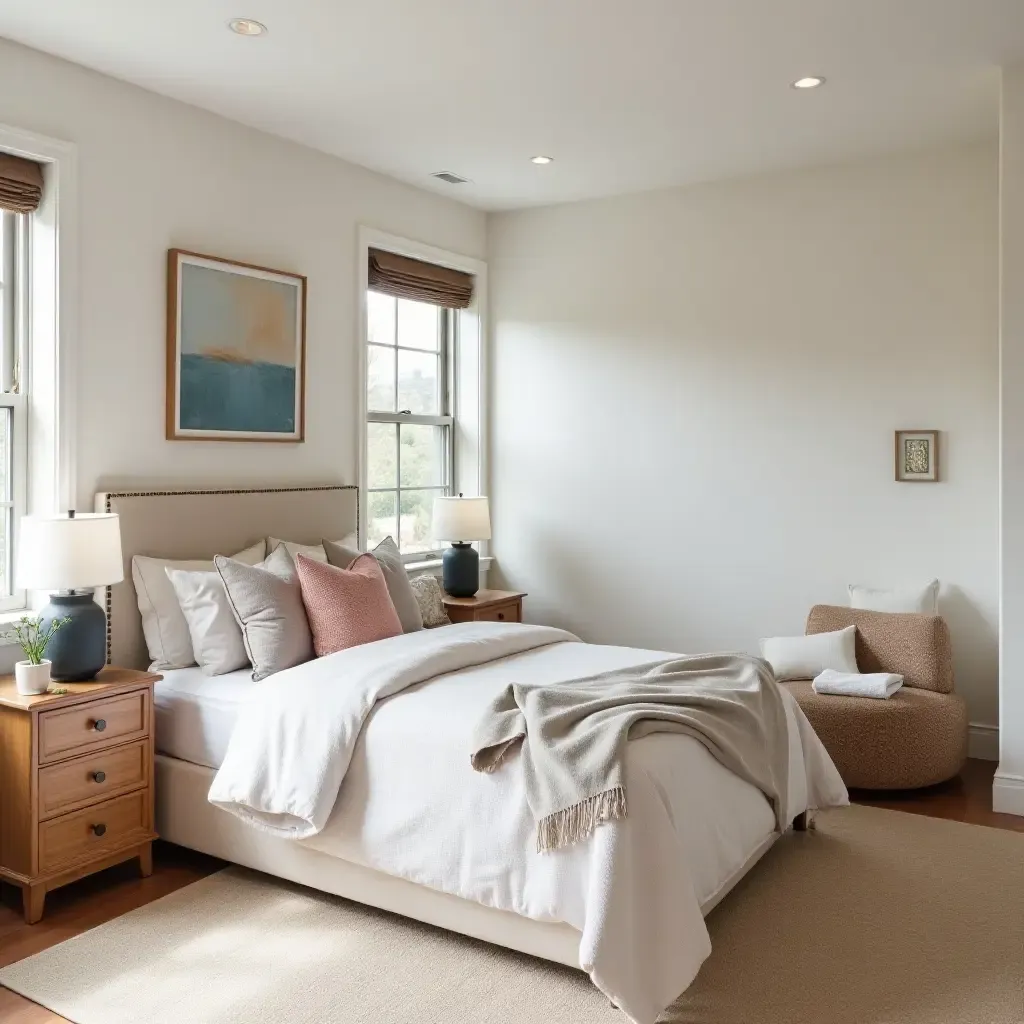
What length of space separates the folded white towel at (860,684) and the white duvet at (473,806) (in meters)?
0.78

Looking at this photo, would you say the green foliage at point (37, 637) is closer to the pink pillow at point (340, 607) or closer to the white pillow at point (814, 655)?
the pink pillow at point (340, 607)

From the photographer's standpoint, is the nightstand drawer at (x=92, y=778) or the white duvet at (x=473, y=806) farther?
the nightstand drawer at (x=92, y=778)

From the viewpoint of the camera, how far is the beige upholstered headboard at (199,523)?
372 cm

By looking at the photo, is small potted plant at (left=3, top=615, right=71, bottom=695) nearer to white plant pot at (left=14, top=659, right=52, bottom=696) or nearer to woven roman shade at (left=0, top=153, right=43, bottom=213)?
white plant pot at (left=14, top=659, right=52, bottom=696)

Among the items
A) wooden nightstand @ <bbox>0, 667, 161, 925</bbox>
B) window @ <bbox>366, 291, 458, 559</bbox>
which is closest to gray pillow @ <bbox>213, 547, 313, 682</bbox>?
Result: wooden nightstand @ <bbox>0, 667, 161, 925</bbox>

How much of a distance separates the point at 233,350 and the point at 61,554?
1.43 metres

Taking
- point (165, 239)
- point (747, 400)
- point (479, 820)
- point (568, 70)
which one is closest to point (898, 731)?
point (747, 400)

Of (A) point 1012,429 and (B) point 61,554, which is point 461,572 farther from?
(A) point 1012,429

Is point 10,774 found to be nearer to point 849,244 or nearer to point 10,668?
point 10,668

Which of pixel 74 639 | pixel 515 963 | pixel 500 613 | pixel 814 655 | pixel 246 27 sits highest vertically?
pixel 246 27

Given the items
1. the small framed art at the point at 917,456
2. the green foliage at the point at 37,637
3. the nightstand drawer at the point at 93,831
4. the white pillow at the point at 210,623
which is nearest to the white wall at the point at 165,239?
the white pillow at the point at 210,623

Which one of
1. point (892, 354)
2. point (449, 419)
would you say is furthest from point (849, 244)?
point (449, 419)

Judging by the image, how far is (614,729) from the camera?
103 inches

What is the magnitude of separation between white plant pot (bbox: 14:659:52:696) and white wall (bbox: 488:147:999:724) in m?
3.13
